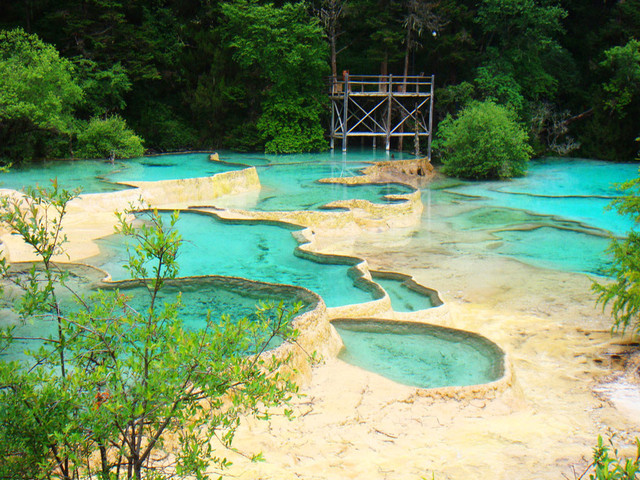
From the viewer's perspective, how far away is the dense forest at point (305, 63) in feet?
73.5

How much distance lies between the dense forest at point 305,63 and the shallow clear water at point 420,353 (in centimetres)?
1471

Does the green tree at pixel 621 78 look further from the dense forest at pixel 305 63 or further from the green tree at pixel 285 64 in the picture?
the green tree at pixel 285 64

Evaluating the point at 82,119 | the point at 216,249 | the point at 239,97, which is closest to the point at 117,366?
the point at 216,249

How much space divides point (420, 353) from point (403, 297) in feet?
8.27

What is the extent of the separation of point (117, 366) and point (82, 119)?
21.4 m

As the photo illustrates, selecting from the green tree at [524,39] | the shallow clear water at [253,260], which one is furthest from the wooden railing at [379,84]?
the shallow clear water at [253,260]

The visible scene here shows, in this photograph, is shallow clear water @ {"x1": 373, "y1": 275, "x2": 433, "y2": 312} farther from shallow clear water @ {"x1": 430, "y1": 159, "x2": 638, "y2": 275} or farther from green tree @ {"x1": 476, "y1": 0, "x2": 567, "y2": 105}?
green tree @ {"x1": 476, "y1": 0, "x2": 567, "y2": 105}

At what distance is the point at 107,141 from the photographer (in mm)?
20094

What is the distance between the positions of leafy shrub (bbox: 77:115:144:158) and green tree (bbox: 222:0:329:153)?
18.1ft

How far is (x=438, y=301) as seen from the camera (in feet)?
29.7

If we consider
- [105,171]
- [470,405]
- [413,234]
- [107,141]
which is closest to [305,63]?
[107,141]

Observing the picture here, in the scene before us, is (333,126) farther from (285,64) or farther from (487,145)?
(487,145)

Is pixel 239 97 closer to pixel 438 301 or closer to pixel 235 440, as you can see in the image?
pixel 438 301

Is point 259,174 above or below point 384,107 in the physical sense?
below
